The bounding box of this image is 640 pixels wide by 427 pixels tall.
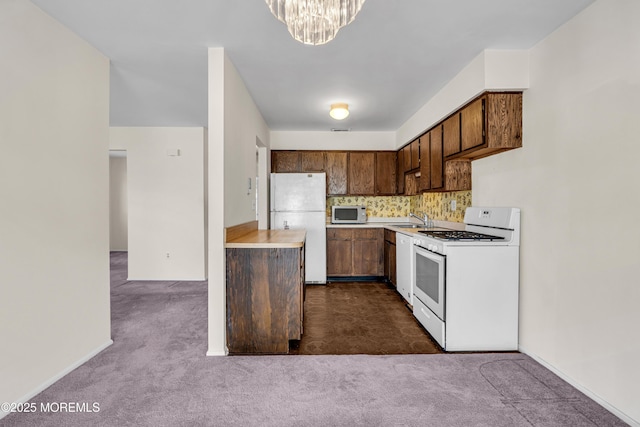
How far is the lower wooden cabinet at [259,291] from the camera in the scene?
2.58 metres

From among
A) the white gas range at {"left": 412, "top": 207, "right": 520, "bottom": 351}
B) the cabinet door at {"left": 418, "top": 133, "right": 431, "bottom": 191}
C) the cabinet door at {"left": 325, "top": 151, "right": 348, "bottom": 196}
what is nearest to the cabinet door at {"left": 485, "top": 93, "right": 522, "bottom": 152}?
the white gas range at {"left": 412, "top": 207, "right": 520, "bottom": 351}

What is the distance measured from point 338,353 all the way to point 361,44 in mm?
2443

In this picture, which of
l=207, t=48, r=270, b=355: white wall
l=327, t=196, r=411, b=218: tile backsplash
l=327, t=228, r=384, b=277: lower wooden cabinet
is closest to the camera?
l=207, t=48, r=270, b=355: white wall

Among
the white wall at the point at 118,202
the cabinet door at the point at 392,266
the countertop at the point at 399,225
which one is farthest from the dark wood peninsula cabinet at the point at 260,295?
the white wall at the point at 118,202

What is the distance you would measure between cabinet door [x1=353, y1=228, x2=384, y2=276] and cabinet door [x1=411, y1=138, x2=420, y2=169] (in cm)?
112

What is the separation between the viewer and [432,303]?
2898 mm

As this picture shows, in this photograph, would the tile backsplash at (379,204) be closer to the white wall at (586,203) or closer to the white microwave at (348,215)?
the white microwave at (348,215)

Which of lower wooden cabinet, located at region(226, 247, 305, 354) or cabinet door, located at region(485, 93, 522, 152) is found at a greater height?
cabinet door, located at region(485, 93, 522, 152)

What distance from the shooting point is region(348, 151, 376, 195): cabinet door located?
5.22 m

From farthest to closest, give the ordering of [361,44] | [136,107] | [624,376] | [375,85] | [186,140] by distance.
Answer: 1. [186,140]
2. [136,107]
3. [375,85]
4. [361,44]
5. [624,376]

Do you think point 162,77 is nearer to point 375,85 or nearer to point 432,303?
point 375,85

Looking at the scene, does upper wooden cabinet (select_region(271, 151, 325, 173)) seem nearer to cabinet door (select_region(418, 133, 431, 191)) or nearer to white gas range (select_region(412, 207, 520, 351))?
cabinet door (select_region(418, 133, 431, 191))

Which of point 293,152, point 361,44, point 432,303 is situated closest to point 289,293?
point 432,303

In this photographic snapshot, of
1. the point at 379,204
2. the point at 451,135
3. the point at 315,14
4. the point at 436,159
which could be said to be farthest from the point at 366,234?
the point at 315,14
